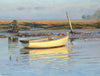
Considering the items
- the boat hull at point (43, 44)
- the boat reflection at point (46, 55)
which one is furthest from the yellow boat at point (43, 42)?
the boat reflection at point (46, 55)

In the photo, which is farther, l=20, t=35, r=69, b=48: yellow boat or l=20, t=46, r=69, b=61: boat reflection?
l=20, t=35, r=69, b=48: yellow boat

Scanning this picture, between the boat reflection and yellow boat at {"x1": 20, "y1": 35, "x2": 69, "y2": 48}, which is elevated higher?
yellow boat at {"x1": 20, "y1": 35, "x2": 69, "y2": 48}

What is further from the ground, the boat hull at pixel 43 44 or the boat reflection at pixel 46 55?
the boat hull at pixel 43 44

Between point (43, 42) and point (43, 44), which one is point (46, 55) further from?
point (43, 44)

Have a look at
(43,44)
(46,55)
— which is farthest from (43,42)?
(46,55)

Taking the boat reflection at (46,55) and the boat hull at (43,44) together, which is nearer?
the boat reflection at (46,55)

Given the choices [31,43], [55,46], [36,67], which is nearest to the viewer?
[36,67]

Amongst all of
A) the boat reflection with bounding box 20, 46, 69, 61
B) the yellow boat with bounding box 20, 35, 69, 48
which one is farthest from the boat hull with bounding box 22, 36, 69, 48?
the boat reflection with bounding box 20, 46, 69, 61

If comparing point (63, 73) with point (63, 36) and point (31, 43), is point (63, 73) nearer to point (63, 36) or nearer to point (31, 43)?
point (31, 43)

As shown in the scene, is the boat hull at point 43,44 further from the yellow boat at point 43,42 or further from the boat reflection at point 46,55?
the boat reflection at point 46,55

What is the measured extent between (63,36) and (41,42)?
17.0 ft

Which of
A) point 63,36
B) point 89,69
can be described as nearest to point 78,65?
point 89,69

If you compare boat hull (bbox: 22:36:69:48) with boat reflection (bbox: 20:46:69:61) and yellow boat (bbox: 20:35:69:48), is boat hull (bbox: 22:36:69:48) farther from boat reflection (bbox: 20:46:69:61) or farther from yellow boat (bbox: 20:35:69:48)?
boat reflection (bbox: 20:46:69:61)

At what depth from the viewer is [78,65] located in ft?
72.1
